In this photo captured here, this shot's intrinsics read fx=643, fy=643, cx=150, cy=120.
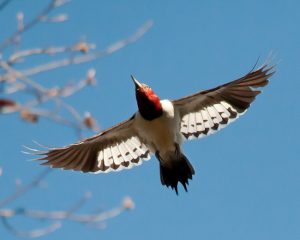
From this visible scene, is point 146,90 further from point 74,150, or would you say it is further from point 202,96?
point 74,150

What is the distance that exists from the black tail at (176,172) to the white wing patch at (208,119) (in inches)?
9.6

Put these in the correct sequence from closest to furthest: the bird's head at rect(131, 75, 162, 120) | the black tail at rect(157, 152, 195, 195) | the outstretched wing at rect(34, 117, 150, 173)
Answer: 1. the bird's head at rect(131, 75, 162, 120)
2. the black tail at rect(157, 152, 195, 195)
3. the outstretched wing at rect(34, 117, 150, 173)

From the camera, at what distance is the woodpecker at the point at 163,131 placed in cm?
568

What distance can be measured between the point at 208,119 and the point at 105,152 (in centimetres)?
106

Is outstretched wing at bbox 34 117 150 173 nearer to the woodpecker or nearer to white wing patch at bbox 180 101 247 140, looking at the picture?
the woodpecker

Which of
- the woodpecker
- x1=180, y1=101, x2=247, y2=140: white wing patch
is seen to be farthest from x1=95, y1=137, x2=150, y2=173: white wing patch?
x1=180, y1=101, x2=247, y2=140: white wing patch

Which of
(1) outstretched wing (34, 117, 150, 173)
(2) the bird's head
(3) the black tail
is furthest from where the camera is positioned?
(1) outstretched wing (34, 117, 150, 173)

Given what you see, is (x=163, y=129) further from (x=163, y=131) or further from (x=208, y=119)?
(x=208, y=119)

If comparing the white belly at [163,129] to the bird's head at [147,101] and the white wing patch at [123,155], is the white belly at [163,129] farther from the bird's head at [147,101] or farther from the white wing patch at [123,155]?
the white wing patch at [123,155]

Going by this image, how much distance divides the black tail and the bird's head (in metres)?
0.49

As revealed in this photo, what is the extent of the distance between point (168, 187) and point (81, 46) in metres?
3.98

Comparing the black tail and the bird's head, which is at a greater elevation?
the bird's head

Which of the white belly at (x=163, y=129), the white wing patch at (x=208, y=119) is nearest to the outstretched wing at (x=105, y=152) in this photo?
the white belly at (x=163, y=129)

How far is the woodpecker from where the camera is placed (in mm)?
5680
